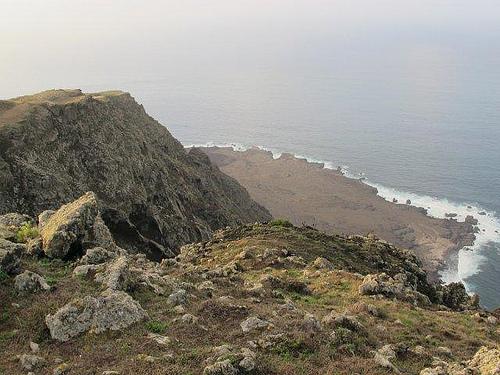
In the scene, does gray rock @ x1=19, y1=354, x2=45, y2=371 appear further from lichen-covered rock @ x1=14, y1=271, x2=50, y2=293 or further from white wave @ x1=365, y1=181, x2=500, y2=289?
white wave @ x1=365, y1=181, x2=500, y2=289

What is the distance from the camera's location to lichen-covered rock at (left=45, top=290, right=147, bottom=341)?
1814 cm

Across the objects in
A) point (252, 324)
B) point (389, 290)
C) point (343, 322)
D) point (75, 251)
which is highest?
point (75, 251)

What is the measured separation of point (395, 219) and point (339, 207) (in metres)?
15.0

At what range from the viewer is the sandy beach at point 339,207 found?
112 meters

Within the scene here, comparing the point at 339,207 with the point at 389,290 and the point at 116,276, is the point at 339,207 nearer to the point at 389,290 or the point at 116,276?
the point at 389,290

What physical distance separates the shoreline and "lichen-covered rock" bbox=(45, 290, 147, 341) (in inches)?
3448

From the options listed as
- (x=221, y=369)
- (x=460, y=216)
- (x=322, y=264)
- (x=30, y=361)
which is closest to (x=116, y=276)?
(x=30, y=361)

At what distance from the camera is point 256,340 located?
59.9ft

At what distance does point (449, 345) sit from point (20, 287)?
1924 cm

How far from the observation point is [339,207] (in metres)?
130

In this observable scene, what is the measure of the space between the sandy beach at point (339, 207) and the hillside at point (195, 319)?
73.5 metres

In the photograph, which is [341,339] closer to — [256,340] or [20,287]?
[256,340]

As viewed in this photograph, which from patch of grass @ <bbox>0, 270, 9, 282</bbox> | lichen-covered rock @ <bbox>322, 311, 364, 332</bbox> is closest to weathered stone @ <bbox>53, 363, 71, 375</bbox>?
patch of grass @ <bbox>0, 270, 9, 282</bbox>

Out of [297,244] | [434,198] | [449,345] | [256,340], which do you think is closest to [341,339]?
[256,340]
